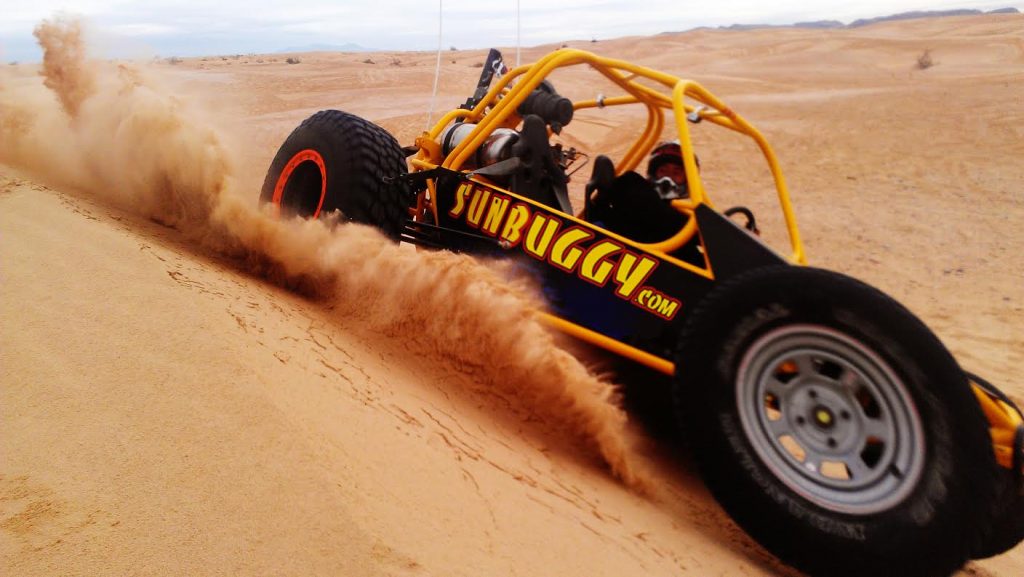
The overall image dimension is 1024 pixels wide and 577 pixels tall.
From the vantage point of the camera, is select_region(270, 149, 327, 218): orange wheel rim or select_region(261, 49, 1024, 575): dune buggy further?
select_region(270, 149, 327, 218): orange wheel rim

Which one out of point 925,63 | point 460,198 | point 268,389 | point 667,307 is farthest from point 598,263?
point 925,63

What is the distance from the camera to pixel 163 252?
3.16 metres

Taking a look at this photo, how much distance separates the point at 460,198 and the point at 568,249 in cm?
94

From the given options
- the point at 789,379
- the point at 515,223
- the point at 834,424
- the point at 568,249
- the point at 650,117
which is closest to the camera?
the point at 834,424

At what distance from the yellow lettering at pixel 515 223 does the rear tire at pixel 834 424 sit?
3.88ft

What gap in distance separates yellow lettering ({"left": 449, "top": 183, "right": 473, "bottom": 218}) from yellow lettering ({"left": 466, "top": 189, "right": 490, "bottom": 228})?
65mm

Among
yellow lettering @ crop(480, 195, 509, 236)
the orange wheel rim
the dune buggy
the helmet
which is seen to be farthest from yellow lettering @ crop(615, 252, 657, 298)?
the orange wheel rim

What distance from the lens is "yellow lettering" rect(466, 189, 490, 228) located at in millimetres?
3791

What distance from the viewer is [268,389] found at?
2.01 metres

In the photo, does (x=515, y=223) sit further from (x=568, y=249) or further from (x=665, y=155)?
(x=665, y=155)

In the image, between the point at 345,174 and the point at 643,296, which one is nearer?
the point at 643,296

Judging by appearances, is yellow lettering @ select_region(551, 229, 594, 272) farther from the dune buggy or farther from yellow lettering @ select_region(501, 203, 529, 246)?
yellow lettering @ select_region(501, 203, 529, 246)

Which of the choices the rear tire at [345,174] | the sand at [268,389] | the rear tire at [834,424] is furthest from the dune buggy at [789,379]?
the rear tire at [345,174]

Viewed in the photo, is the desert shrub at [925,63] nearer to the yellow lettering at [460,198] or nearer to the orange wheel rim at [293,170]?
the yellow lettering at [460,198]
